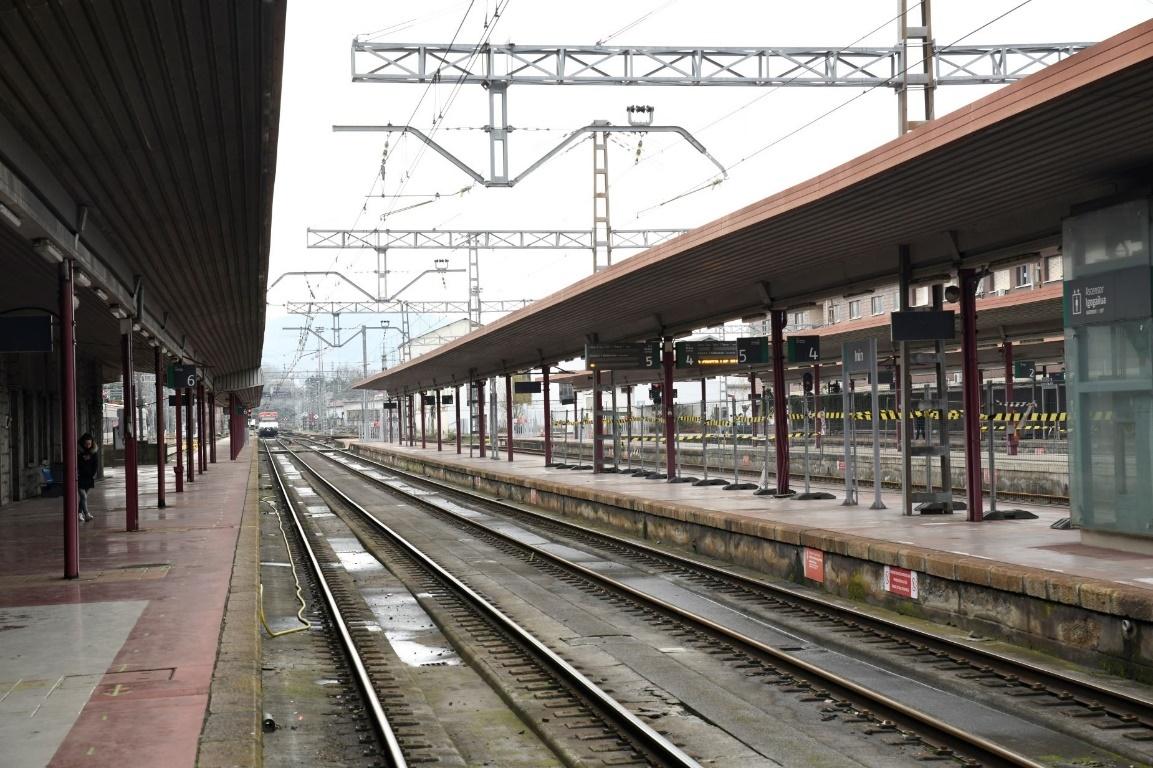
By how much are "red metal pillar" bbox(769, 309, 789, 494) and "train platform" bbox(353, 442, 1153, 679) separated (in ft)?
1.68

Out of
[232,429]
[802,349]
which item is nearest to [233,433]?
[232,429]

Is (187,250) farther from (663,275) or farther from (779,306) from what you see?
(779,306)

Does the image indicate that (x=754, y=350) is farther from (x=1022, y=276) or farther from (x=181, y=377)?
(x=1022, y=276)

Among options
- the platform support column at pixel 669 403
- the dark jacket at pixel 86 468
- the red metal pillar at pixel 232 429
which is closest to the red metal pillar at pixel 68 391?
the dark jacket at pixel 86 468

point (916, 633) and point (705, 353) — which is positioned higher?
point (705, 353)

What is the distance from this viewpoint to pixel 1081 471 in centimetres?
1165

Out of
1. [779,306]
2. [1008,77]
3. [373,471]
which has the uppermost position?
[1008,77]

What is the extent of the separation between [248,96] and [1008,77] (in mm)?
11732

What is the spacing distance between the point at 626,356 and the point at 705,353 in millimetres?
2130

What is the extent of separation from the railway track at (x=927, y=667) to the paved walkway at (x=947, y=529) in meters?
1.20

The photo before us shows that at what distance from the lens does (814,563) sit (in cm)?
1345

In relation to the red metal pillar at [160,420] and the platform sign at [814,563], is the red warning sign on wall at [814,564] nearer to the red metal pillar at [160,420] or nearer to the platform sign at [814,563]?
the platform sign at [814,563]

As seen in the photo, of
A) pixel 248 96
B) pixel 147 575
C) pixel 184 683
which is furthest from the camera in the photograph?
pixel 147 575

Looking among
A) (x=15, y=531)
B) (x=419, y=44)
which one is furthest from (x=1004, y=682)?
(x=15, y=531)
